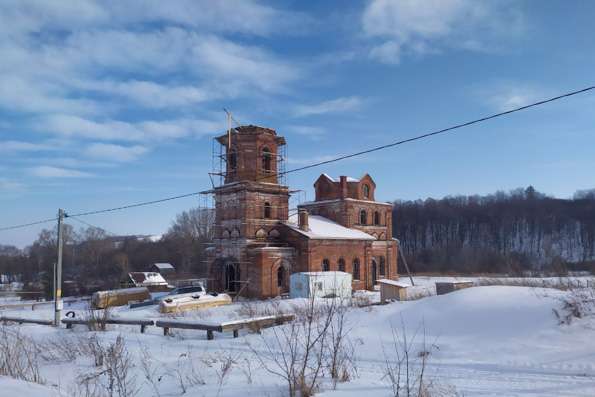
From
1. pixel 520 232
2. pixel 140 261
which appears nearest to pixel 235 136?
pixel 140 261

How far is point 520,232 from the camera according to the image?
81.4 m

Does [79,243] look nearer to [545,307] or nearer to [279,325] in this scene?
[279,325]

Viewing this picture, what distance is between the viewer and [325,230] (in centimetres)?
3019

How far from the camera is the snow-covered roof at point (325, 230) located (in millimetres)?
28433

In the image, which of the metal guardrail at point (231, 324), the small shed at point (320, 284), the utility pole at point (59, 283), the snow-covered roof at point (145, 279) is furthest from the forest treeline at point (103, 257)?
the metal guardrail at point (231, 324)

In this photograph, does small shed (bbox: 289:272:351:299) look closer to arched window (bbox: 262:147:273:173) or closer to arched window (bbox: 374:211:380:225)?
arched window (bbox: 262:147:273:173)

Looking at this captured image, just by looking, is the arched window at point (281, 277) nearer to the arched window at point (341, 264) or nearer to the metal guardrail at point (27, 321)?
the arched window at point (341, 264)

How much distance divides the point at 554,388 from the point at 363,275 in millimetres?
25465

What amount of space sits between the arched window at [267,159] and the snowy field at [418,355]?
17.8m

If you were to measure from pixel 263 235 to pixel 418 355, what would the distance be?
66.1 feet

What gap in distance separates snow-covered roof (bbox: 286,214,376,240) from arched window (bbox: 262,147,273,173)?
3910 millimetres

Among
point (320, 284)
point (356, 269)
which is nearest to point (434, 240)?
point (356, 269)

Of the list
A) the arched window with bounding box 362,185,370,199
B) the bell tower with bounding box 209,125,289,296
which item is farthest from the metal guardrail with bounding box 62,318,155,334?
the arched window with bounding box 362,185,370,199

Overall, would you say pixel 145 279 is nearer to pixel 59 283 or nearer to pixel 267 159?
pixel 267 159
